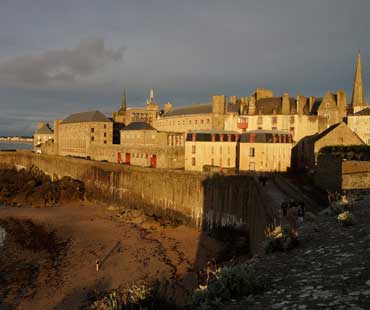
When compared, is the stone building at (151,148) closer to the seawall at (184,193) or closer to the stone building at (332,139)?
the seawall at (184,193)

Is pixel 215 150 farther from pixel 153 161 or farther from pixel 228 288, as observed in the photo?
pixel 228 288

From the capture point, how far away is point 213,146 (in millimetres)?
43875

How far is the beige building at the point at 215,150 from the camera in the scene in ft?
144

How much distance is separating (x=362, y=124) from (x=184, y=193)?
98.5 ft

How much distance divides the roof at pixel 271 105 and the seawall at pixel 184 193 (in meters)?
20.7

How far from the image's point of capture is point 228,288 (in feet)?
17.3

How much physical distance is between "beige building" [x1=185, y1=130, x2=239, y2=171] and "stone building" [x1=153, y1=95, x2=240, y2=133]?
1610 centimetres

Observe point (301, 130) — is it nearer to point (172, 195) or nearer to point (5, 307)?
point (172, 195)

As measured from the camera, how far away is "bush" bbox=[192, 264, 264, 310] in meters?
5.18

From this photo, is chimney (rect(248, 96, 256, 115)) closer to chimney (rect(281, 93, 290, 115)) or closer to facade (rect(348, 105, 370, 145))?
chimney (rect(281, 93, 290, 115))

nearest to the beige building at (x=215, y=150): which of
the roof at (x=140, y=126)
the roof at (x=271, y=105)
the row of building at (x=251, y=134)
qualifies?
the row of building at (x=251, y=134)

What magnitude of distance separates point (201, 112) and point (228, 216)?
142ft

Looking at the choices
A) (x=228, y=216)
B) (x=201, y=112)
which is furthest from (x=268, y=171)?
(x=201, y=112)

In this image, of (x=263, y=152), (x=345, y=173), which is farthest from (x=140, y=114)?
(x=345, y=173)
